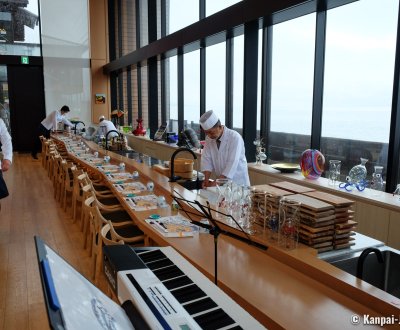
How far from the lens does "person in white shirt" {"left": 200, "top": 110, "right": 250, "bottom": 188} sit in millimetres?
3623

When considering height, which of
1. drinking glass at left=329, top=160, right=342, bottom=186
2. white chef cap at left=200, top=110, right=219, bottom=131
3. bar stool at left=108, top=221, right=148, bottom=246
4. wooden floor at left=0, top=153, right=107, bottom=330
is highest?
white chef cap at left=200, top=110, right=219, bottom=131

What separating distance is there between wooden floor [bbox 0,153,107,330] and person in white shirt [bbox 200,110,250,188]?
5.00 ft

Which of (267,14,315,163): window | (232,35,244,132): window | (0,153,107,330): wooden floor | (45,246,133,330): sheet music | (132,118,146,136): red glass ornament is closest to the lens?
(45,246,133,330): sheet music

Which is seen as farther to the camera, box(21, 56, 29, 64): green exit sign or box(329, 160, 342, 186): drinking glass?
box(21, 56, 29, 64): green exit sign

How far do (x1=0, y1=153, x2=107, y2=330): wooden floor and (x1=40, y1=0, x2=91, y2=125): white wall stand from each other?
17.4 feet

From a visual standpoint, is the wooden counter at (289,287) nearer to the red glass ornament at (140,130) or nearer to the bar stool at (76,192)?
the bar stool at (76,192)

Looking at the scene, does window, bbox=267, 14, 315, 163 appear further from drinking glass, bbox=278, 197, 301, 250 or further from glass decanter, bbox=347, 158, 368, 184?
drinking glass, bbox=278, 197, 301, 250

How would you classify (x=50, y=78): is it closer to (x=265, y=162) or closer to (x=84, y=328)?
(x=265, y=162)

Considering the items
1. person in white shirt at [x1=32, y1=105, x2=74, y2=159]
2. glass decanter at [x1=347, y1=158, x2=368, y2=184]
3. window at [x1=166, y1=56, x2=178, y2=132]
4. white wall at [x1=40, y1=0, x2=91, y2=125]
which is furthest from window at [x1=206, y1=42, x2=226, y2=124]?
white wall at [x1=40, y1=0, x2=91, y2=125]

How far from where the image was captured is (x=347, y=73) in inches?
154

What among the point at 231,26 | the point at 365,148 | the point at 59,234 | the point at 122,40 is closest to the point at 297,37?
the point at 231,26

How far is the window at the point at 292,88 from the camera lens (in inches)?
174

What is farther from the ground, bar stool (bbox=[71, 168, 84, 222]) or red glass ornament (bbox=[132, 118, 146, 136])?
red glass ornament (bbox=[132, 118, 146, 136])

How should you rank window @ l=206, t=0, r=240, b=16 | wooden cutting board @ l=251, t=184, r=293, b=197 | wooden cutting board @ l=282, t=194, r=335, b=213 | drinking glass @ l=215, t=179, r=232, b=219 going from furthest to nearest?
window @ l=206, t=0, r=240, b=16, drinking glass @ l=215, t=179, r=232, b=219, wooden cutting board @ l=251, t=184, r=293, b=197, wooden cutting board @ l=282, t=194, r=335, b=213
